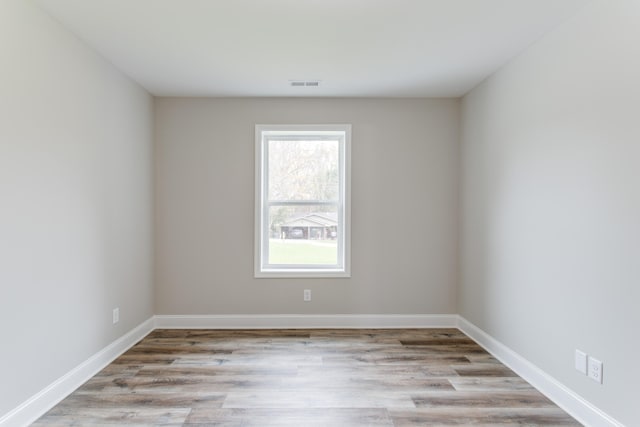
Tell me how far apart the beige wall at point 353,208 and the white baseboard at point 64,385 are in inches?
31.4

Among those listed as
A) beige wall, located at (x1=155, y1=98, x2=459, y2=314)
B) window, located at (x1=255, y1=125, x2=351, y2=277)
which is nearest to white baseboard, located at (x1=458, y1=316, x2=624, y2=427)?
beige wall, located at (x1=155, y1=98, x2=459, y2=314)

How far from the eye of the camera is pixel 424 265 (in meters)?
4.13

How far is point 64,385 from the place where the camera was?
256 centimetres

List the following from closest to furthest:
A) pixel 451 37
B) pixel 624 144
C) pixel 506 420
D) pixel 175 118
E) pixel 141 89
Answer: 1. pixel 624 144
2. pixel 506 420
3. pixel 451 37
4. pixel 141 89
5. pixel 175 118

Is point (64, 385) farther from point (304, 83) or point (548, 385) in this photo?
point (548, 385)

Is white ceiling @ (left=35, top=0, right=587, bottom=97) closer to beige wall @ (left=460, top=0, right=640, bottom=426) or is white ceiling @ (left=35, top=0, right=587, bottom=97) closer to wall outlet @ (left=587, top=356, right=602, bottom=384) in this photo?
beige wall @ (left=460, top=0, right=640, bottom=426)

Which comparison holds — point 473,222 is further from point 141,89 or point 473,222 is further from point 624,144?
point 141,89

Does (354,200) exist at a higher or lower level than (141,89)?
lower

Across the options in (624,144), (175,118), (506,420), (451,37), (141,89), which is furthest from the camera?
(175,118)

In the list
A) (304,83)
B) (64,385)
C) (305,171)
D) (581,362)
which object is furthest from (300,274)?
(581,362)

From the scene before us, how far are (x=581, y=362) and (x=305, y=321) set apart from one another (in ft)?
8.22

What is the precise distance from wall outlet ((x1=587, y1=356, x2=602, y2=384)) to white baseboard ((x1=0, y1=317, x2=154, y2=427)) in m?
3.27

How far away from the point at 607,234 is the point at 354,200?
236cm

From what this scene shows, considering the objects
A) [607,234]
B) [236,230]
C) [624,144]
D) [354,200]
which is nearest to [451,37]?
[624,144]
